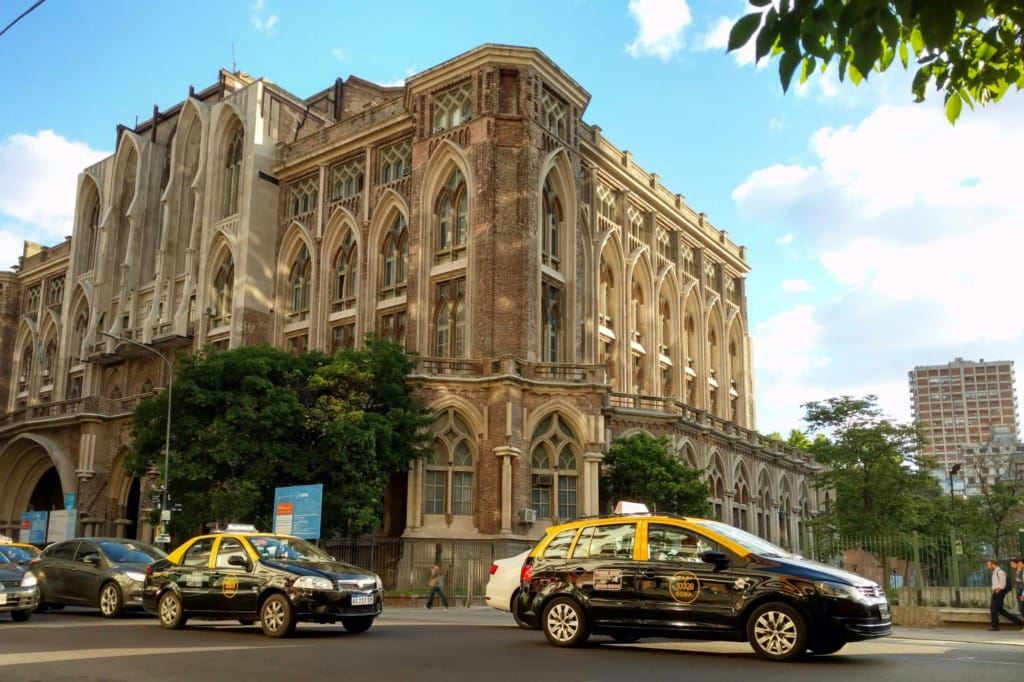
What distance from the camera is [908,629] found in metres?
17.8

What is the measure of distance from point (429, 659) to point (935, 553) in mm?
13037

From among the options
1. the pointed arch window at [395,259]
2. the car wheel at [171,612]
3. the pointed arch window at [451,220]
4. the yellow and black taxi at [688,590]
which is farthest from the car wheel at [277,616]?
the pointed arch window at [395,259]

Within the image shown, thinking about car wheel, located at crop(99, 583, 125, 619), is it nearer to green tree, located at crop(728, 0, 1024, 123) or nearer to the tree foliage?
the tree foliage

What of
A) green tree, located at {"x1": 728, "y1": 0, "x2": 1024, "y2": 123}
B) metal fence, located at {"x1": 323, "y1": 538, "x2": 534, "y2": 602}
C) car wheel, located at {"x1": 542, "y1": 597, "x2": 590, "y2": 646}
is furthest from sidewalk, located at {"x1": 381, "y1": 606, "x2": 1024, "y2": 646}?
green tree, located at {"x1": 728, "y1": 0, "x2": 1024, "y2": 123}

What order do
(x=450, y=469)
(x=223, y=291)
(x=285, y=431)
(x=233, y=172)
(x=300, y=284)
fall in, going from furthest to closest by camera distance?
(x=233, y=172) < (x=223, y=291) < (x=300, y=284) < (x=450, y=469) < (x=285, y=431)

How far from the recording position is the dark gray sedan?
16.9 metres

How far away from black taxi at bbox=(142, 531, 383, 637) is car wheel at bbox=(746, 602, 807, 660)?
569cm

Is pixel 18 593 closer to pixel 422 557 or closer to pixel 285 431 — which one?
pixel 285 431

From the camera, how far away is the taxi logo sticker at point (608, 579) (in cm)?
1130

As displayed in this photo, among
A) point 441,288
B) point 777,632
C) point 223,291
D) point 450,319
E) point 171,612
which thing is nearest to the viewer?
point 777,632

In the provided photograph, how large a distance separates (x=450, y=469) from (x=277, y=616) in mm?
18295

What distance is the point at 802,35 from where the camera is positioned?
15.5ft

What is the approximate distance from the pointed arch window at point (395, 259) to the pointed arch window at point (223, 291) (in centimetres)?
811

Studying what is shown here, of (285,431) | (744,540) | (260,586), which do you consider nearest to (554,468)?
(285,431)
